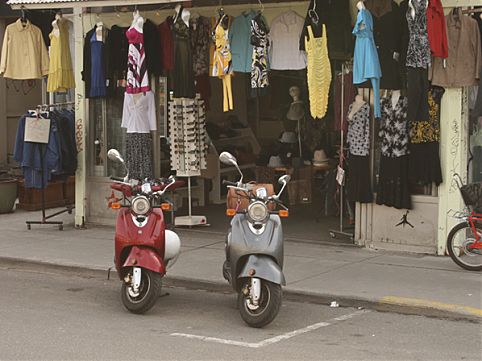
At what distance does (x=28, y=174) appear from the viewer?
13914mm

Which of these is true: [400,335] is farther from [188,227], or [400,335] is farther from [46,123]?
[46,123]

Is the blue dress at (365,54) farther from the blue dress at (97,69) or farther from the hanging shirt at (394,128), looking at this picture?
the blue dress at (97,69)

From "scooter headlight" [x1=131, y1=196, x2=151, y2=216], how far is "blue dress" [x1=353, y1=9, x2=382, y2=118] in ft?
12.8

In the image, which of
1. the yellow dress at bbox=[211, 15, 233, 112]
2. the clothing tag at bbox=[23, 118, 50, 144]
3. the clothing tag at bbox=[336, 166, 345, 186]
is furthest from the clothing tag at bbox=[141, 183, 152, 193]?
the clothing tag at bbox=[23, 118, 50, 144]

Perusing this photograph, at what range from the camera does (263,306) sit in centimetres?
801

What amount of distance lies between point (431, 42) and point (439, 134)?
1199 mm

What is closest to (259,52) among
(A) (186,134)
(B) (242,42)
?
(B) (242,42)

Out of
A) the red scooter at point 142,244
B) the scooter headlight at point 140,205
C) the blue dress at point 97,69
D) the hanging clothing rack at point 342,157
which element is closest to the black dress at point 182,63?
the blue dress at point 97,69

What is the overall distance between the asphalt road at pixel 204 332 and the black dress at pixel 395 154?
283 cm

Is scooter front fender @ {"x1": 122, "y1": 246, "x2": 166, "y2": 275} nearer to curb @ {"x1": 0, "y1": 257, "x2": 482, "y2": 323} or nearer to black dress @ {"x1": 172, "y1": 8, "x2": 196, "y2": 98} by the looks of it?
curb @ {"x1": 0, "y1": 257, "x2": 482, "y2": 323}

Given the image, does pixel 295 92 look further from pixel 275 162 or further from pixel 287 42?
pixel 287 42

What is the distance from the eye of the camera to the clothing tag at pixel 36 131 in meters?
13.7

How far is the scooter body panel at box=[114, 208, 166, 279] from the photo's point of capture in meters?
8.59

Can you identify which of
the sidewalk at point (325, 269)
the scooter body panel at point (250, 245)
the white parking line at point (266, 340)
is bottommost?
the white parking line at point (266, 340)
